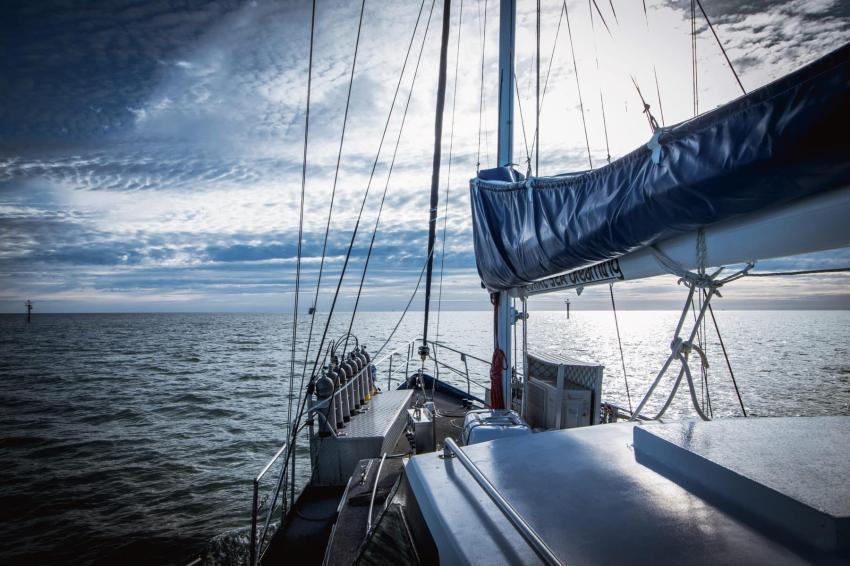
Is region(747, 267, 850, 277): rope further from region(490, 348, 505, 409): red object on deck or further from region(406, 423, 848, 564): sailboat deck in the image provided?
region(490, 348, 505, 409): red object on deck

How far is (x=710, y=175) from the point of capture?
6.12ft

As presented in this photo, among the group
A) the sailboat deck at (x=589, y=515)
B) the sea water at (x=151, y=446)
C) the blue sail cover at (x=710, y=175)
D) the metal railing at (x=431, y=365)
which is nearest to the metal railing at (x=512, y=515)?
the sailboat deck at (x=589, y=515)

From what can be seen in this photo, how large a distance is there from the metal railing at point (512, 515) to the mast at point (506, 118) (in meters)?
3.94

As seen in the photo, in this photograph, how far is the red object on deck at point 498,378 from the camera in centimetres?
659

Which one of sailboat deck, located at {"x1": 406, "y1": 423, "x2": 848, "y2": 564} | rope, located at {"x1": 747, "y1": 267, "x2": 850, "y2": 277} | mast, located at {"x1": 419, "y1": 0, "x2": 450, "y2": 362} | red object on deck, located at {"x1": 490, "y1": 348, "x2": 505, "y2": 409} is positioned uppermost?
mast, located at {"x1": 419, "y1": 0, "x2": 450, "y2": 362}

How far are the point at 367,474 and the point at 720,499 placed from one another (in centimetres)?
393

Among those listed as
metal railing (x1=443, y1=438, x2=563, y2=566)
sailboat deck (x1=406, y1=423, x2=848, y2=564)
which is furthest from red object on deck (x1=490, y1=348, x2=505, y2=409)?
metal railing (x1=443, y1=438, x2=563, y2=566)

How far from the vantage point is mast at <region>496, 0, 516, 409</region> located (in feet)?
21.2

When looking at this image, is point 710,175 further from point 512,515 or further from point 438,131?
point 438,131

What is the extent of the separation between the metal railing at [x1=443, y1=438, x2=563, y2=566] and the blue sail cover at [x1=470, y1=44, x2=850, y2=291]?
168 centimetres

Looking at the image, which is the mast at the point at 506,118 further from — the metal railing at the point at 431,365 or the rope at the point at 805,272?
the rope at the point at 805,272

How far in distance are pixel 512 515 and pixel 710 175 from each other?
182cm

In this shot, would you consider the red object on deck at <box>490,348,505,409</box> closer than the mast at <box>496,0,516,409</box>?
No

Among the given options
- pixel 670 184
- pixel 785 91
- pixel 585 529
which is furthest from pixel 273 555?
pixel 785 91
